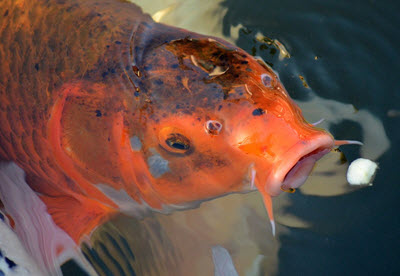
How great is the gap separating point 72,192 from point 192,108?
92 centimetres

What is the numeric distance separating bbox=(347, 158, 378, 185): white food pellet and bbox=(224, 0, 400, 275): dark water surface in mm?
45

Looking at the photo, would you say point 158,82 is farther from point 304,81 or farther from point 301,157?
point 304,81

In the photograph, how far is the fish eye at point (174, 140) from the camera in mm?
1788

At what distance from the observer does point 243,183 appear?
1.86 meters

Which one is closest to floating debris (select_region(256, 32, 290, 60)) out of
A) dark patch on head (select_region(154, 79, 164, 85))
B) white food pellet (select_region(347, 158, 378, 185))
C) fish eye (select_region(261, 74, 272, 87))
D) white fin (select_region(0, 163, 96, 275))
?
white food pellet (select_region(347, 158, 378, 185))

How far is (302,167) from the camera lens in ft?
5.65

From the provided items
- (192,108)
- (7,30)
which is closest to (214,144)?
(192,108)

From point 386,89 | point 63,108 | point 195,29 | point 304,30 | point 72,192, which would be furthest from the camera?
point 195,29

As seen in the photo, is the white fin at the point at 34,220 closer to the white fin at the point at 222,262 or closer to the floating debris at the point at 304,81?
the white fin at the point at 222,262

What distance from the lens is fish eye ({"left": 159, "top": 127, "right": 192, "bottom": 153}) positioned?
179 cm

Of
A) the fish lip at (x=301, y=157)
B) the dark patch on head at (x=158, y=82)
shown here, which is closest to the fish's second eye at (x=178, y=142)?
the dark patch on head at (x=158, y=82)

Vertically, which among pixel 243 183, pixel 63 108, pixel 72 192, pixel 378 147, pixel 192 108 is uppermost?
pixel 192 108

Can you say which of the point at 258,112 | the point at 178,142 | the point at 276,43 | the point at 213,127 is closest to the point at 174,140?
the point at 178,142

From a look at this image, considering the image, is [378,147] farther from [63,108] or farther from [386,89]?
[63,108]
